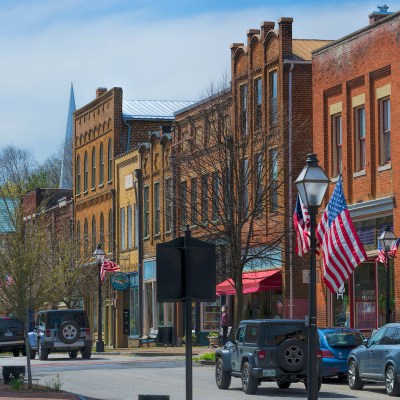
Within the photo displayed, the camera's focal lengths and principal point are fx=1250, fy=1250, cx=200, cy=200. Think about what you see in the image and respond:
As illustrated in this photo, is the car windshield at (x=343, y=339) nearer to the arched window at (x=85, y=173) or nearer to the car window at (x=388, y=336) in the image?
the car window at (x=388, y=336)

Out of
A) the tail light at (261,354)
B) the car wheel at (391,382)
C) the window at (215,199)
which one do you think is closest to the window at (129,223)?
the window at (215,199)

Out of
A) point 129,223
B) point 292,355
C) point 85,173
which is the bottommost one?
point 292,355

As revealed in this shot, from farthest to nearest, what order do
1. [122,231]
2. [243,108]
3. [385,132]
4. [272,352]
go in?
1. [122,231]
2. [243,108]
3. [385,132]
4. [272,352]

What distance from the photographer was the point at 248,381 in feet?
90.6

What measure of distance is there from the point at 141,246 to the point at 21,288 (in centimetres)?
3250

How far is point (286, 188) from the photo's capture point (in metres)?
45.7

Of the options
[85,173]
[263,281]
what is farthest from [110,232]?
[263,281]

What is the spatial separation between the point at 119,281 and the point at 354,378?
34.5 meters

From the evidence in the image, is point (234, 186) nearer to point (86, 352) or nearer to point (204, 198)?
point (204, 198)

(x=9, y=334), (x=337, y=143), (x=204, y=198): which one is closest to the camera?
(x=337, y=143)

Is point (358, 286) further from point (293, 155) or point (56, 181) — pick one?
point (56, 181)

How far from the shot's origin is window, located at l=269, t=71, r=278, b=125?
45672 millimetres

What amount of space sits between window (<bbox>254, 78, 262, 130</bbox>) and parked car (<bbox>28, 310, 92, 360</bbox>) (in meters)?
9.89

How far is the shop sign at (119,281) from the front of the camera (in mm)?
62731
